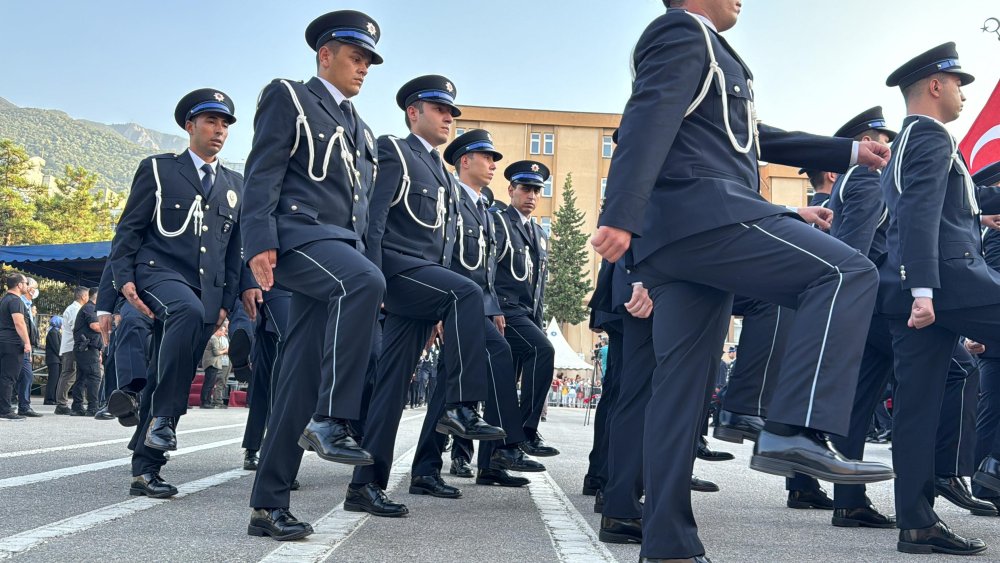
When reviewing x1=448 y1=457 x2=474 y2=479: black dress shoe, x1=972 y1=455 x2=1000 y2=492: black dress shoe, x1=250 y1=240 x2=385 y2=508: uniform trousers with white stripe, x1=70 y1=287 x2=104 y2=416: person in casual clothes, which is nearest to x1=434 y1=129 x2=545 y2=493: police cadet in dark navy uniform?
x1=448 y1=457 x2=474 y2=479: black dress shoe

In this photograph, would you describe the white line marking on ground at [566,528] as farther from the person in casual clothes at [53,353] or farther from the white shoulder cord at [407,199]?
the person in casual clothes at [53,353]

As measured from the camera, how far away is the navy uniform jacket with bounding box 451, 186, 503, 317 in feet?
21.9

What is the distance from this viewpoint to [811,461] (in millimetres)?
2744

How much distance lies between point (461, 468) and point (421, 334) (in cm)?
232

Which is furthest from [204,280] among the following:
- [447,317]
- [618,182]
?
[618,182]

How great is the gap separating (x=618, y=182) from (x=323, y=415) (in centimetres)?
163

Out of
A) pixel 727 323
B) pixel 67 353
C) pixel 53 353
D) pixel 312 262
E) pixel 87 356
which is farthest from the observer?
pixel 53 353

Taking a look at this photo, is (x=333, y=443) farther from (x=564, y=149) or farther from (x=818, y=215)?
(x=564, y=149)

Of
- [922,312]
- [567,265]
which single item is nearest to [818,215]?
[922,312]

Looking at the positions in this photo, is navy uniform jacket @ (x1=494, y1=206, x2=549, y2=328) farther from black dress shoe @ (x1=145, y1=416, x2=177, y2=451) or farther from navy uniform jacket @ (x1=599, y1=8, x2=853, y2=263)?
navy uniform jacket @ (x1=599, y1=8, x2=853, y2=263)

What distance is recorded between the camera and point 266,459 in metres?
3.92

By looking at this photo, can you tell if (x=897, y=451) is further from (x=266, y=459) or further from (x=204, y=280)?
(x=204, y=280)

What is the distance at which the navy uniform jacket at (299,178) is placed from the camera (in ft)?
13.5

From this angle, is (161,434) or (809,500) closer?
(161,434)
